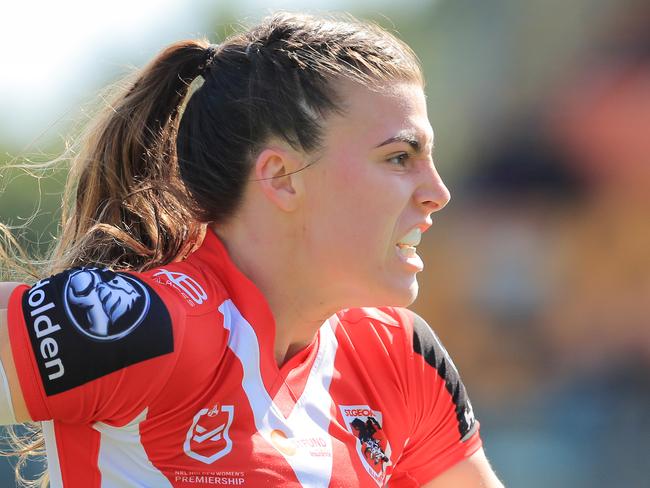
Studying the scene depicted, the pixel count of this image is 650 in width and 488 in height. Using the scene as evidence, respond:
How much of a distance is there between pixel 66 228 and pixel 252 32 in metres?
0.66

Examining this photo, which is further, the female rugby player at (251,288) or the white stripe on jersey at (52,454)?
the white stripe on jersey at (52,454)

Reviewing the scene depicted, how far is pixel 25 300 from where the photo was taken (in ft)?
5.78

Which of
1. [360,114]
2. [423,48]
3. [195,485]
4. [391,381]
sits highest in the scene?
[423,48]

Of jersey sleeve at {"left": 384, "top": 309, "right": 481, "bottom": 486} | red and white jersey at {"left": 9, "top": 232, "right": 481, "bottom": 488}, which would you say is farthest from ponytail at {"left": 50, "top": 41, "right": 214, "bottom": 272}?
jersey sleeve at {"left": 384, "top": 309, "right": 481, "bottom": 486}

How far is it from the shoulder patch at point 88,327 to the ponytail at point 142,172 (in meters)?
0.40

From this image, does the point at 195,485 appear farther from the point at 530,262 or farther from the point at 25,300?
the point at 530,262

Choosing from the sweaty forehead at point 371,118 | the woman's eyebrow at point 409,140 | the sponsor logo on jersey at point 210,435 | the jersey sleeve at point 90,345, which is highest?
the sweaty forehead at point 371,118

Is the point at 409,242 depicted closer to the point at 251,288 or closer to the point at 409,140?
the point at 409,140

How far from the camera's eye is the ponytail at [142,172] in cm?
228

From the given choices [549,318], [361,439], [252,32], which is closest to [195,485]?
[361,439]

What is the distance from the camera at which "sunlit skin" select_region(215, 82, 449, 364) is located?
2133mm

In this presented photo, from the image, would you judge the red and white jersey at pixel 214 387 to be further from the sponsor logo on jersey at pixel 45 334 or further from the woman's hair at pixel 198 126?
the woman's hair at pixel 198 126

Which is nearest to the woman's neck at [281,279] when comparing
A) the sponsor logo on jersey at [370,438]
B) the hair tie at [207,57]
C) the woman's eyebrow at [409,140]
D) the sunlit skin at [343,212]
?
the sunlit skin at [343,212]

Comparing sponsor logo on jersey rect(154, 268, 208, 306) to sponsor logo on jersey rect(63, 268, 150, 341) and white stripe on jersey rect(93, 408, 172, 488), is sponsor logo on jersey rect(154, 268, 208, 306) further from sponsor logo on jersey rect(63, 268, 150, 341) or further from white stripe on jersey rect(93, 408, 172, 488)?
white stripe on jersey rect(93, 408, 172, 488)
